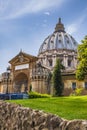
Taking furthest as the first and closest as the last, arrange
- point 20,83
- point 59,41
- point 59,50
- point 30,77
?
1. point 59,41
2. point 59,50
3. point 20,83
4. point 30,77

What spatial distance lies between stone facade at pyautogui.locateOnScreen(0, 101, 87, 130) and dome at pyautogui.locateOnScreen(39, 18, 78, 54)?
299ft

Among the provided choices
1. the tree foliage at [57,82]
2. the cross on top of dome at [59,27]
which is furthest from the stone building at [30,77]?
the cross on top of dome at [59,27]

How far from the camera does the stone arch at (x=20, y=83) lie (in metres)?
68.8

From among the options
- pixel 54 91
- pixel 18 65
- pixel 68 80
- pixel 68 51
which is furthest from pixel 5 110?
pixel 68 51

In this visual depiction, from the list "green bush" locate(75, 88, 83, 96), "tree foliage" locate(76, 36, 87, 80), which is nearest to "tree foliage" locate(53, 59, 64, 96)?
"green bush" locate(75, 88, 83, 96)

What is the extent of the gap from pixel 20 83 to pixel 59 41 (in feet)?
149

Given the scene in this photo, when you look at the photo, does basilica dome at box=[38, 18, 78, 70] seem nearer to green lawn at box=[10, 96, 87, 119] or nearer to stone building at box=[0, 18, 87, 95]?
stone building at box=[0, 18, 87, 95]

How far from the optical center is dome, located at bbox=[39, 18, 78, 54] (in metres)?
108

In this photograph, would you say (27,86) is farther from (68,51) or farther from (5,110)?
(5,110)

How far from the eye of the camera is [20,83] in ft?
230

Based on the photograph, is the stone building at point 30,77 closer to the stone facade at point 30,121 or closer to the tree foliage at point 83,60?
the tree foliage at point 83,60

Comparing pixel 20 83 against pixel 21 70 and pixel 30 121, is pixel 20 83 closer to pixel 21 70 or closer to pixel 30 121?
pixel 21 70

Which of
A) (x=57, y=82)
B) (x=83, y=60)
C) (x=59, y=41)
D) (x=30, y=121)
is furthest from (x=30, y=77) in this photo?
(x=30, y=121)

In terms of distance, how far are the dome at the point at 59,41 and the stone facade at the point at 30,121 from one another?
91.2 meters
